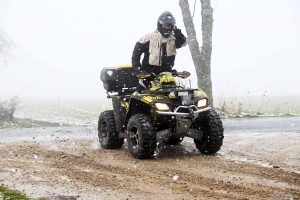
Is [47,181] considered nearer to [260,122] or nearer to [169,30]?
[169,30]

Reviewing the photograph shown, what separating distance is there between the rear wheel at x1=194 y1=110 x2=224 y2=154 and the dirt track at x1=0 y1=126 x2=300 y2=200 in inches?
8.9

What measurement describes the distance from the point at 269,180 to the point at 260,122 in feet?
28.8

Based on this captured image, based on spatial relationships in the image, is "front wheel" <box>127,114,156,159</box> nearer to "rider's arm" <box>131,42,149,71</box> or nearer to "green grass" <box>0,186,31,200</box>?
"rider's arm" <box>131,42,149,71</box>

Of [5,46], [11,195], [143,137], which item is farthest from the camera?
[5,46]

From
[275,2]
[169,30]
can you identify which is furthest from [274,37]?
[169,30]

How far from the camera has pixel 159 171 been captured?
6.65 m

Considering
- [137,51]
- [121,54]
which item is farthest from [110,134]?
[121,54]

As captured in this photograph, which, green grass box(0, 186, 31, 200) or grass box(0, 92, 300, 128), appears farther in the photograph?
grass box(0, 92, 300, 128)

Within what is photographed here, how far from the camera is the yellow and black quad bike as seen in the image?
7.50 meters

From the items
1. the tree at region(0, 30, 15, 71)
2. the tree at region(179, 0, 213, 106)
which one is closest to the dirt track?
→ the tree at region(179, 0, 213, 106)

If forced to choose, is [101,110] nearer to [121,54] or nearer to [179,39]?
[179,39]

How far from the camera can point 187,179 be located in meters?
6.05

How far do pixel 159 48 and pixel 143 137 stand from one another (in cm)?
190

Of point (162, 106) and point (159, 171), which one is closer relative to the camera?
point (159, 171)
